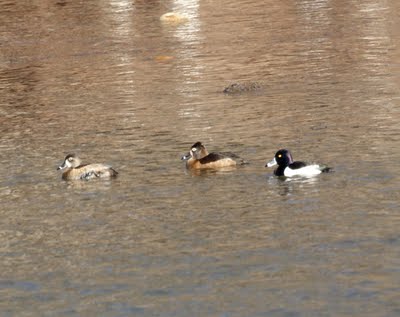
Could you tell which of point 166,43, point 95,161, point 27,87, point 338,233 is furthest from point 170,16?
point 338,233

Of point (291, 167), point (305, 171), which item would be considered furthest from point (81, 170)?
point (305, 171)

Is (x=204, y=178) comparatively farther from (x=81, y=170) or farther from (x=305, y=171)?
(x=81, y=170)

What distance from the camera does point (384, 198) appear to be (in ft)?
56.4

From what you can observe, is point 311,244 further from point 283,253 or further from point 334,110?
point 334,110

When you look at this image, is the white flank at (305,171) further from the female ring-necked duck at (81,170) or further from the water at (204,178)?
the female ring-necked duck at (81,170)

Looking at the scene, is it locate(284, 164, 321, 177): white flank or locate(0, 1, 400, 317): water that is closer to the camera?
locate(0, 1, 400, 317): water

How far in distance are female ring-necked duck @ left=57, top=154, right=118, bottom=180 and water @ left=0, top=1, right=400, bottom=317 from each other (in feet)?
0.61

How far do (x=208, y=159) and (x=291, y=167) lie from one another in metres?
1.57

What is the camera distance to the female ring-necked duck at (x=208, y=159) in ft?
65.0

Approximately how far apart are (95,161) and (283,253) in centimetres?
682

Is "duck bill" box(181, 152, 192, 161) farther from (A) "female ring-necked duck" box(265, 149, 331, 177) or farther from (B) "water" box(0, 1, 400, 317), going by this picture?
(A) "female ring-necked duck" box(265, 149, 331, 177)

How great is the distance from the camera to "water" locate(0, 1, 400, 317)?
14.0 meters

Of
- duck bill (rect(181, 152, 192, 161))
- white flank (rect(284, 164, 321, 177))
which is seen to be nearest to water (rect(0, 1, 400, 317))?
white flank (rect(284, 164, 321, 177))

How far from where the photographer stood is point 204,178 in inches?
771
